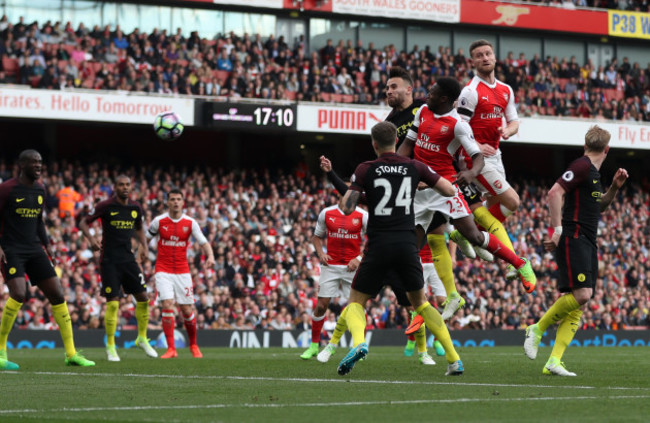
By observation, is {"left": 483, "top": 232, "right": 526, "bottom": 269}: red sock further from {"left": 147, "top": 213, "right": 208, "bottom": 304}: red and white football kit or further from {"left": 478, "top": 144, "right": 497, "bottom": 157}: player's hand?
{"left": 147, "top": 213, "right": 208, "bottom": 304}: red and white football kit

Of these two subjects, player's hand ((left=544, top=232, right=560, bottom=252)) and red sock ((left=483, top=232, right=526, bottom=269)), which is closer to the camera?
player's hand ((left=544, top=232, right=560, bottom=252))

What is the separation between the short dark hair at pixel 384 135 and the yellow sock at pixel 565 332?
112 inches

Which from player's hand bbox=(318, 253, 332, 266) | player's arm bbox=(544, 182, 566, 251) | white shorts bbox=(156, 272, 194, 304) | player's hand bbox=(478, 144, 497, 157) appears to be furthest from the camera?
white shorts bbox=(156, 272, 194, 304)

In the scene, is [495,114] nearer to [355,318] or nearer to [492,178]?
[492,178]

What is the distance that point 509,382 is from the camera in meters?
10.7

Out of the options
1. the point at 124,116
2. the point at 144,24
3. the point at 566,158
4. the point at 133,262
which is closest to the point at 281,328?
the point at 124,116

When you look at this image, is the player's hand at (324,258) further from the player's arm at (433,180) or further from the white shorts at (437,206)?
the player's arm at (433,180)

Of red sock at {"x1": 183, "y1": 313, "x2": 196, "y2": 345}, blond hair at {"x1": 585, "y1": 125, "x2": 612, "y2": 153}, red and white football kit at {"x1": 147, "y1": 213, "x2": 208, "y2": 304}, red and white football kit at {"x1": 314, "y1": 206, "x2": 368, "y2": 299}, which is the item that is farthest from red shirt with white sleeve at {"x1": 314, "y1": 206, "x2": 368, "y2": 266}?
blond hair at {"x1": 585, "y1": 125, "x2": 612, "y2": 153}

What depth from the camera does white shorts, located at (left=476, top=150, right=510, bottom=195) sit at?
12641mm

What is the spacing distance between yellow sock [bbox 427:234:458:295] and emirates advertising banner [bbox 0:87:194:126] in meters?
18.4

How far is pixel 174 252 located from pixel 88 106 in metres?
13.6

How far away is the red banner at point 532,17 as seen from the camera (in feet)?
131

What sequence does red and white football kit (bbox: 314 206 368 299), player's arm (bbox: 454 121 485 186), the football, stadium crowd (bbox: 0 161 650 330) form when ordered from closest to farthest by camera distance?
player's arm (bbox: 454 121 485 186)
red and white football kit (bbox: 314 206 368 299)
the football
stadium crowd (bbox: 0 161 650 330)

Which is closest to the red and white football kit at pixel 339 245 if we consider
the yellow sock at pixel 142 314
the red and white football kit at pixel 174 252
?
the red and white football kit at pixel 174 252
